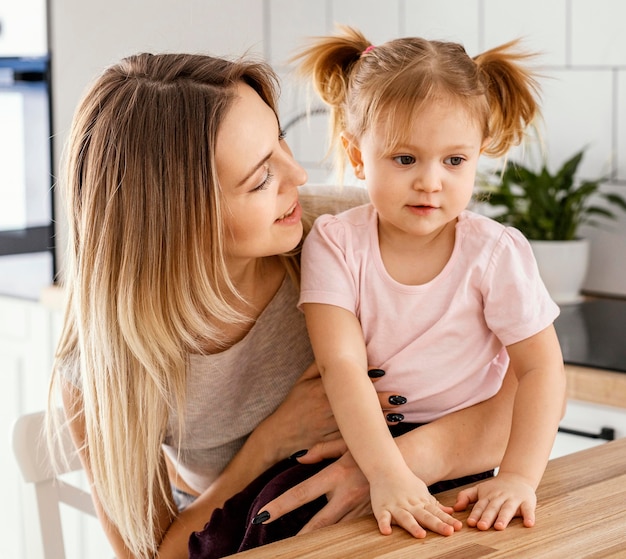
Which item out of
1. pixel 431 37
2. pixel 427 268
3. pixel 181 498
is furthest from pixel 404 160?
pixel 431 37

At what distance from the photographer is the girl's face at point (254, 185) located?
115cm

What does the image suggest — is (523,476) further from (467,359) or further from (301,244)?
(301,244)

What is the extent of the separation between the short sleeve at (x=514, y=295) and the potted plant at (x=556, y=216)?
1.11 metres

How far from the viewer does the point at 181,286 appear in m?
1.18

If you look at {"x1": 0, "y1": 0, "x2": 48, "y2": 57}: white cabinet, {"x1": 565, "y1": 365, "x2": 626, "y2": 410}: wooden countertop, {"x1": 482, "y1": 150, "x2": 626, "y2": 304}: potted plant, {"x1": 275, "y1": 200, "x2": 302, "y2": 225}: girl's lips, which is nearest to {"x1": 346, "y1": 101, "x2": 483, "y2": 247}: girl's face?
{"x1": 275, "y1": 200, "x2": 302, "y2": 225}: girl's lips

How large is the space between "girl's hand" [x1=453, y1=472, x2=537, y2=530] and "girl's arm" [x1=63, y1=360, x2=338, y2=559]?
1.03 ft

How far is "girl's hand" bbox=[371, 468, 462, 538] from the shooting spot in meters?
0.86

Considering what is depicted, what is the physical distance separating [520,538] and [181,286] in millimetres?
522

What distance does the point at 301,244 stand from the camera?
1.35 meters

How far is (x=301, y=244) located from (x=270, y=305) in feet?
0.32

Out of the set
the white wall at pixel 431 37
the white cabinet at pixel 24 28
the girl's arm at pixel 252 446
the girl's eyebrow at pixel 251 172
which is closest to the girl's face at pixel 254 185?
the girl's eyebrow at pixel 251 172

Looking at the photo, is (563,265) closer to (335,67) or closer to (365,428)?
(335,67)

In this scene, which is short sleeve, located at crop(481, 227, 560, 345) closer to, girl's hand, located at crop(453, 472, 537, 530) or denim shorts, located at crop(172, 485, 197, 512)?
girl's hand, located at crop(453, 472, 537, 530)

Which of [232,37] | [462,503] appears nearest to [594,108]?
[232,37]
